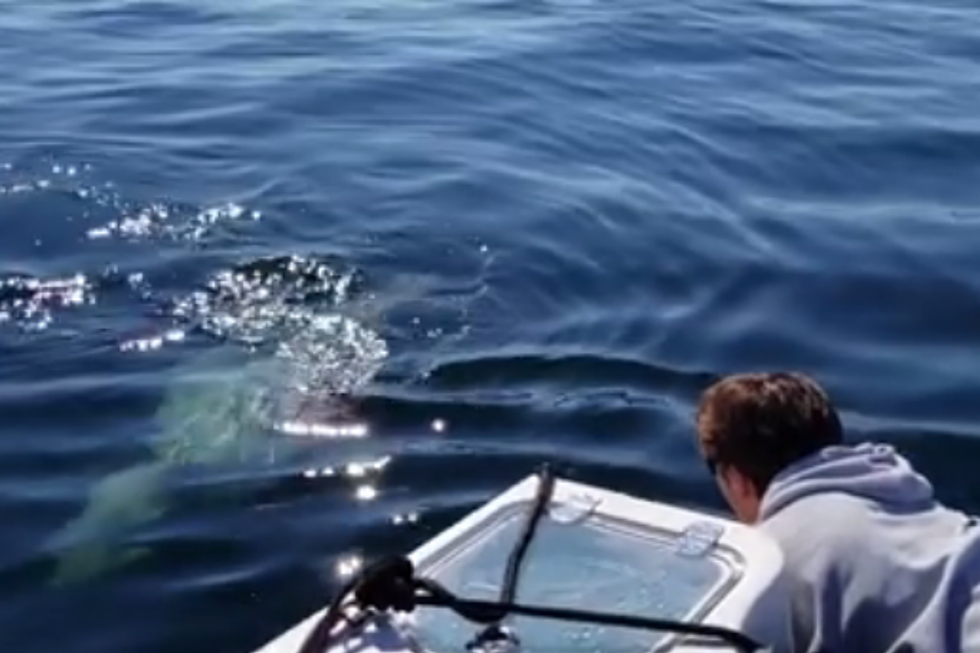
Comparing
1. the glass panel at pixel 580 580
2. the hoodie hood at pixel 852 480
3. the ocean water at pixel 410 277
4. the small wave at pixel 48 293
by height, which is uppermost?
the hoodie hood at pixel 852 480

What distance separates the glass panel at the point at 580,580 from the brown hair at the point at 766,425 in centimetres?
38

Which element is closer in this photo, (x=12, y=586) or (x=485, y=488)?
(x=12, y=586)

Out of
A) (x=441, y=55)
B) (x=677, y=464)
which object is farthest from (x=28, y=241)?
(x=441, y=55)

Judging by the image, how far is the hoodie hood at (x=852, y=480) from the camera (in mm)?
4922

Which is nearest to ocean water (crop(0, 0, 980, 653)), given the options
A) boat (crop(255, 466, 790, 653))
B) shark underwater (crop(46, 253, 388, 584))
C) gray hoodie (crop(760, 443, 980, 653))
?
shark underwater (crop(46, 253, 388, 584))

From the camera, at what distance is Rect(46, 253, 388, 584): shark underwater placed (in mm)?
7367

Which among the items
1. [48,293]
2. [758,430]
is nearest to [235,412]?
[48,293]

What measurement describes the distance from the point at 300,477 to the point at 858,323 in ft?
10.3

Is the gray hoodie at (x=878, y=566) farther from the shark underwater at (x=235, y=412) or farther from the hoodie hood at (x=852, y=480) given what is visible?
the shark underwater at (x=235, y=412)

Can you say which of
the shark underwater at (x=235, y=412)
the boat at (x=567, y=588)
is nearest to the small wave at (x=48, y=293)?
the shark underwater at (x=235, y=412)

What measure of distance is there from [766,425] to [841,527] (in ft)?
1.64

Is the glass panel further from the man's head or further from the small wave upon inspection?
the small wave

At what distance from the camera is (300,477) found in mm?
7777

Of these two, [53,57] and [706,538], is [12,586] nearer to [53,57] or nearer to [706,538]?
[706,538]
